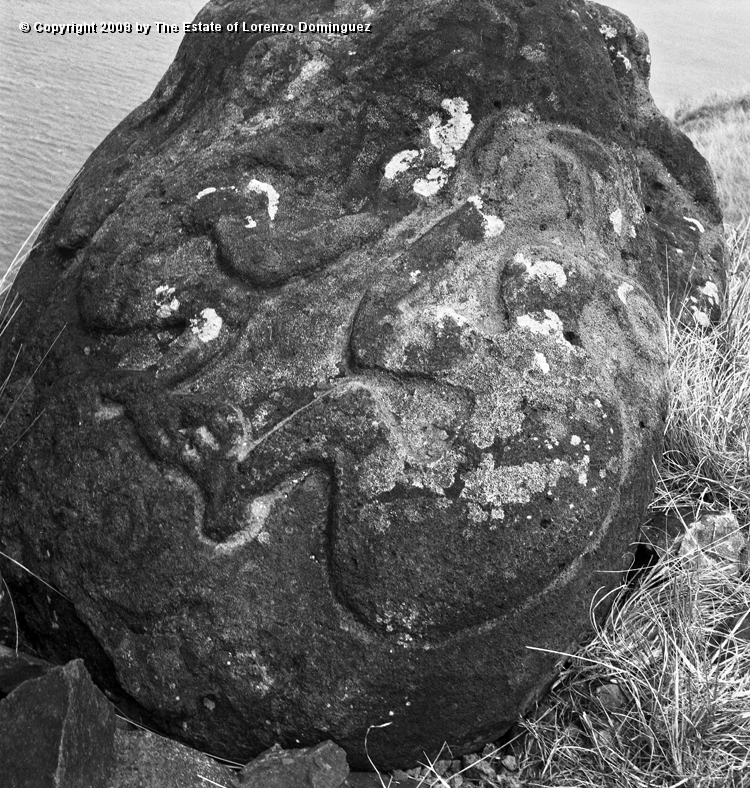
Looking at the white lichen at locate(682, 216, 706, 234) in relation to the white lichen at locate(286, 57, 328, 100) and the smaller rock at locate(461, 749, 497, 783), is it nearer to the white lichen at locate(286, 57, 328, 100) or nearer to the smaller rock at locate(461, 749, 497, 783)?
the white lichen at locate(286, 57, 328, 100)

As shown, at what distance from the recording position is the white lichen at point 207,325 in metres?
2.18

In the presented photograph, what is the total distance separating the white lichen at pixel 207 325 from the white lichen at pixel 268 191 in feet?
1.01

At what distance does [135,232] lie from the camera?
2338 mm

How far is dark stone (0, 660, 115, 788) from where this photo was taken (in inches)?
63.6

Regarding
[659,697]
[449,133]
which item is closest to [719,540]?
[659,697]

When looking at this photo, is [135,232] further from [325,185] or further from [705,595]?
[705,595]

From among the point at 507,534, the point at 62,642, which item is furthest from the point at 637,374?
the point at 62,642

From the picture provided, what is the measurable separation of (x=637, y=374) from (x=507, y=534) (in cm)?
59

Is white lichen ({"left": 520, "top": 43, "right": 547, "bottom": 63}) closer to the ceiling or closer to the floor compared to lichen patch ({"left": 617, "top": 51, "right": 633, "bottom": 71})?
closer to the ceiling

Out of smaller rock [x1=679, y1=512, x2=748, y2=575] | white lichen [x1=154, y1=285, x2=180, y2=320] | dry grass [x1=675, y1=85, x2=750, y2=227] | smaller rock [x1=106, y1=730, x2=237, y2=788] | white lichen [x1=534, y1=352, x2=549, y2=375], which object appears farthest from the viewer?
dry grass [x1=675, y1=85, x2=750, y2=227]

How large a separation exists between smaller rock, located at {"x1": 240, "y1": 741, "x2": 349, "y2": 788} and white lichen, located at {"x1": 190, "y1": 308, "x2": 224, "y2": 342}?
962 mm

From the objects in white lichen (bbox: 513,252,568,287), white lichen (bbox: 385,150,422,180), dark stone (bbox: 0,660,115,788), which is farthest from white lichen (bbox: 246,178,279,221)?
dark stone (bbox: 0,660,115,788)

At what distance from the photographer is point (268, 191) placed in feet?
7.59

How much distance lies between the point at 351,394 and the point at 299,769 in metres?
0.82
